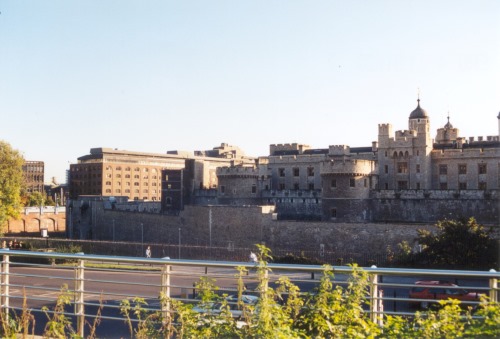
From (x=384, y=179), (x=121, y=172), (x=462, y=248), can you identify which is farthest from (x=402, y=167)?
(x=121, y=172)

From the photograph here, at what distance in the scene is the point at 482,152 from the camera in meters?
46.3

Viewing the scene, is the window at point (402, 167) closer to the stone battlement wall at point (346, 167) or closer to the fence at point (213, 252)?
the stone battlement wall at point (346, 167)

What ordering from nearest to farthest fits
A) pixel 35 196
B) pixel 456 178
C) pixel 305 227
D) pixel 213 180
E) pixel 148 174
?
pixel 305 227
pixel 456 178
pixel 213 180
pixel 35 196
pixel 148 174

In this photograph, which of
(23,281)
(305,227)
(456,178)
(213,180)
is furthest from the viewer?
(213,180)

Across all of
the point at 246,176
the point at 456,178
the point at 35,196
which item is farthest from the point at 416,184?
the point at 35,196

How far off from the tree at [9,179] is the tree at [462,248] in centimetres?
3324

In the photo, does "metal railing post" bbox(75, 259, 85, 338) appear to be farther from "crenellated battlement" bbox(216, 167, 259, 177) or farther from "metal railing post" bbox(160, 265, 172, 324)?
"crenellated battlement" bbox(216, 167, 259, 177)

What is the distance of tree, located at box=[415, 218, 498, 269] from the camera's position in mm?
30094

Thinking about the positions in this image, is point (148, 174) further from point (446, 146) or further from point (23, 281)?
point (23, 281)

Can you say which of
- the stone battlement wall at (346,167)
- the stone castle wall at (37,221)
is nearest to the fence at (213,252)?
the stone battlement wall at (346,167)

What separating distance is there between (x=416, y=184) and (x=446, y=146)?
5758 millimetres

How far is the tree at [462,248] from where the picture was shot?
30.1m

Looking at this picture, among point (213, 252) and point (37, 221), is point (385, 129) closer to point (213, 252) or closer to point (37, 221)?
point (213, 252)

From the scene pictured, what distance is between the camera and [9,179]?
156 ft
